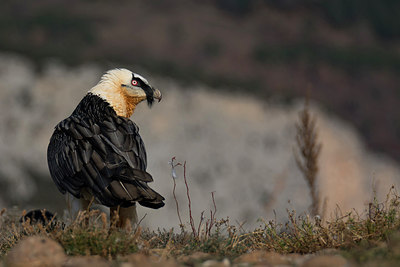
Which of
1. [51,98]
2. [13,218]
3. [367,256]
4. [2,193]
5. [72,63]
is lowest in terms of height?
[367,256]

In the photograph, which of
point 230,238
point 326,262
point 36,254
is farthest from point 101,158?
point 326,262

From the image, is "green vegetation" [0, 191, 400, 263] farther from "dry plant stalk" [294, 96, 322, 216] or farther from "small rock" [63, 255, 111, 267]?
"dry plant stalk" [294, 96, 322, 216]

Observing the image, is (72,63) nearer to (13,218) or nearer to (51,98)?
(51,98)

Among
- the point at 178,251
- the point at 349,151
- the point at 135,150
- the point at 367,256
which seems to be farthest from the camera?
the point at 349,151

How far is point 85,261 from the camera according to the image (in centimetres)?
419

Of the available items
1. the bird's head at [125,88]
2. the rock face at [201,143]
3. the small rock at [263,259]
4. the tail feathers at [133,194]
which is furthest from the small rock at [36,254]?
the rock face at [201,143]

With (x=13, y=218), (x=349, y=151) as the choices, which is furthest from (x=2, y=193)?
(x=13, y=218)

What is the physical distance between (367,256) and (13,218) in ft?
17.4

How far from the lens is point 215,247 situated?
5.24 m

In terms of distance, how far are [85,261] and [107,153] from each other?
1.81 meters

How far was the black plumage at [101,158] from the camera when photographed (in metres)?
5.32

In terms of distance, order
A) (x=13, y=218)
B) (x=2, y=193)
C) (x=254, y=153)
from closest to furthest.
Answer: (x=13, y=218) → (x=2, y=193) → (x=254, y=153)

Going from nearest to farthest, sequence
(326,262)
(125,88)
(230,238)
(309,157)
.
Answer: (326,262)
(230,238)
(125,88)
(309,157)

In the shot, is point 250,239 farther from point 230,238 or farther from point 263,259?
point 263,259
